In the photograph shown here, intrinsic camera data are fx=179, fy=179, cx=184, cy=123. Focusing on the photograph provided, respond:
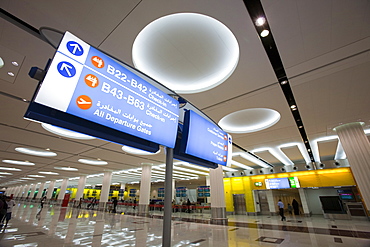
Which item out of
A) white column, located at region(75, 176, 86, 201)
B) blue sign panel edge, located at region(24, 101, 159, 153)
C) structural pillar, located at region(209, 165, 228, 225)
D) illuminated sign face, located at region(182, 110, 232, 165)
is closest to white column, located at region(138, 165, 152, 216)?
structural pillar, located at region(209, 165, 228, 225)

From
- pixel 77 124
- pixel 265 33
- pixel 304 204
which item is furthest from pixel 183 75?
pixel 304 204

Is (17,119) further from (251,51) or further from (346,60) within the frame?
(346,60)

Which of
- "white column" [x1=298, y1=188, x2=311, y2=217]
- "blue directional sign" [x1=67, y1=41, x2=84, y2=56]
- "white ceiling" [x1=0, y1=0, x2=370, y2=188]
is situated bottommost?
"white column" [x1=298, y1=188, x2=311, y2=217]

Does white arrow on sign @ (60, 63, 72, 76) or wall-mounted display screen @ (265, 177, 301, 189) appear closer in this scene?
white arrow on sign @ (60, 63, 72, 76)

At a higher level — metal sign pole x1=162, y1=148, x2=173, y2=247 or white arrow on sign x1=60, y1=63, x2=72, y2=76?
white arrow on sign x1=60, y1=63, x2=72, y2=76

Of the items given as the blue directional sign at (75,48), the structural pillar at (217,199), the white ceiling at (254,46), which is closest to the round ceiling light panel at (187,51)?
the white ceiling at (254,46)

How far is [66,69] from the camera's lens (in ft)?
6.45

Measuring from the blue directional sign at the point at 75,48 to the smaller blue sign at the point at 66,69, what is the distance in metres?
0.20

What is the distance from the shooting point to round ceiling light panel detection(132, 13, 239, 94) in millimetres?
4578

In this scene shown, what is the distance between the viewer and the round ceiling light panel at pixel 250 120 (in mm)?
8938

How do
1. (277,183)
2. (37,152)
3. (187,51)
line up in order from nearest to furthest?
(187,51) → (37,152) → (277,183)

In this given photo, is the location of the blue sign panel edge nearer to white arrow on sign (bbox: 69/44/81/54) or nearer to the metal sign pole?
the metal sign pole

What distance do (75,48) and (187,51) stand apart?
12.0 ft

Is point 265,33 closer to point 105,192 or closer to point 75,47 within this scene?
point 75,47
